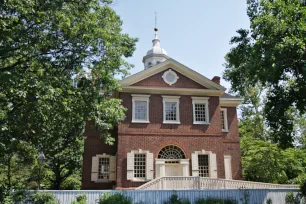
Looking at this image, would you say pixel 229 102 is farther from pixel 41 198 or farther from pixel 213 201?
pixel 41 198

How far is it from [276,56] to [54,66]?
1039 centimetres

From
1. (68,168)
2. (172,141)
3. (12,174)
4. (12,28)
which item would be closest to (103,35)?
(12,28)

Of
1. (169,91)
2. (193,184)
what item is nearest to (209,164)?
(193,184)

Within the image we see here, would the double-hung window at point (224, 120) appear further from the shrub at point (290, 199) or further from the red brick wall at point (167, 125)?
the shrub at point (290, 199)

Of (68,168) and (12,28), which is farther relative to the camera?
(68,168)

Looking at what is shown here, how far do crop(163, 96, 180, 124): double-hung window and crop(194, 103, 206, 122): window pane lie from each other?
1.43m

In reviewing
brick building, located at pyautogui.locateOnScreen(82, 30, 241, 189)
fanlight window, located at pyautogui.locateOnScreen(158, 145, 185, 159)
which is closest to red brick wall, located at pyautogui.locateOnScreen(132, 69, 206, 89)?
brick building, located at pyautogui.locateOnScreen(82, 30, 241, 189)

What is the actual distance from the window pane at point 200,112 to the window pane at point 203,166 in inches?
106

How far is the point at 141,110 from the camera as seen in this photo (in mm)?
21188

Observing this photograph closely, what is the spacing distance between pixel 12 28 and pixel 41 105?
3.38 metres

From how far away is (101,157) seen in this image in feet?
71.1

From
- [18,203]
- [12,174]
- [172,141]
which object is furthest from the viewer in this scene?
[12,174]

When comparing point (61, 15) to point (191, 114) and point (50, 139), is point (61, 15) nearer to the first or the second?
point (50, 139)

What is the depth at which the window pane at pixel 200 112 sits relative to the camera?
21825 millimetres
